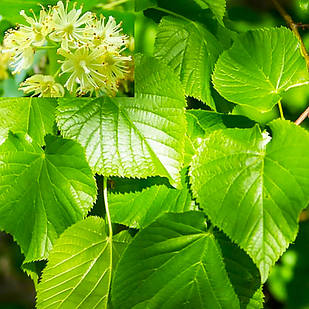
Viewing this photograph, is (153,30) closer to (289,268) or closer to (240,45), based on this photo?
(240,45)

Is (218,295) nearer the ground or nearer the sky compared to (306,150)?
nearer the ground


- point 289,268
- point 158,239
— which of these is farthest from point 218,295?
point 289,268

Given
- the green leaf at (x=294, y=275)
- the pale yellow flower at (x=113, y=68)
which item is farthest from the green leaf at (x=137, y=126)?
the green leaf at (x=294, y=275)

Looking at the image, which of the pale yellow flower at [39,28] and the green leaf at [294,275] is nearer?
the pale yellow flower at [39,28]

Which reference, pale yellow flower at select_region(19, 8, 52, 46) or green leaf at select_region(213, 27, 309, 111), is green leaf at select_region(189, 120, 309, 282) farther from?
pale yellow flower at select_region(19, 8, 52, 46)

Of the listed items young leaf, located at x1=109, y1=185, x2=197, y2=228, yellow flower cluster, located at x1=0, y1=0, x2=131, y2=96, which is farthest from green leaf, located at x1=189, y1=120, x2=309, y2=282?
yellow flower cluster, located at x1=0, y1=0, x2=131, y2=96

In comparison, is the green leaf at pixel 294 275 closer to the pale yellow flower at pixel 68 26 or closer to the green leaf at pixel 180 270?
the green leaf at pixel 180 270
